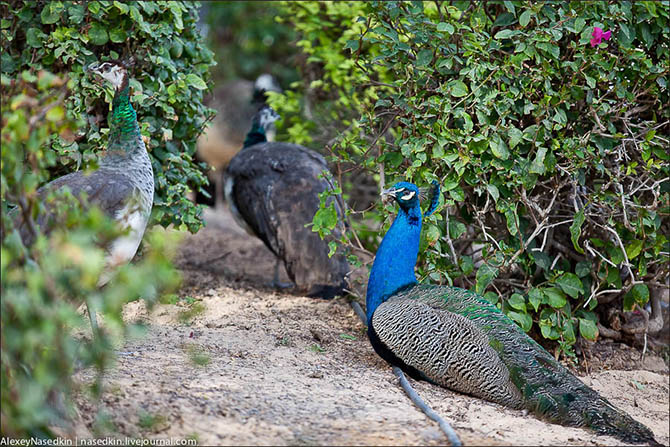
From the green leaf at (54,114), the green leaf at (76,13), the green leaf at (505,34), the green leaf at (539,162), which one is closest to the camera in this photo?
the green leaf at (54,114)

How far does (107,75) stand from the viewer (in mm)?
4477

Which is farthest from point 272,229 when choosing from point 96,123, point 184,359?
point 184,359

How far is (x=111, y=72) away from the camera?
445 cm

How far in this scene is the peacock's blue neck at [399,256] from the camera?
14.1ft

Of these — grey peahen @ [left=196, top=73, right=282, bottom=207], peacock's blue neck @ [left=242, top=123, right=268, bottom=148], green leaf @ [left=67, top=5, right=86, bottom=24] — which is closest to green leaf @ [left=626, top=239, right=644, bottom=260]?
green leaf @ [left=67, top=5, right=86, bottom=24]

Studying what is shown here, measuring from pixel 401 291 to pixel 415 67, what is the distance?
4.42 feet

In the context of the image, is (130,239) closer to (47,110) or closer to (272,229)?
(47,110)

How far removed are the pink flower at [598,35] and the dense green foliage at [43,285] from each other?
2890 mm

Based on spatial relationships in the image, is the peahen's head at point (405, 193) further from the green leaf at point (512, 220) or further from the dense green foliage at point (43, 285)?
the dense green foliage at point (43, 285)

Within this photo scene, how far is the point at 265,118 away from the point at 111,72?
348 centimetres

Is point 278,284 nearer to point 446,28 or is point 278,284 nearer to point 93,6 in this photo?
point 93,6

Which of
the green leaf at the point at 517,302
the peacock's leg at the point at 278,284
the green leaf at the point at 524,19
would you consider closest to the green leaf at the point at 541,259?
the green leaf at the point at 517,302

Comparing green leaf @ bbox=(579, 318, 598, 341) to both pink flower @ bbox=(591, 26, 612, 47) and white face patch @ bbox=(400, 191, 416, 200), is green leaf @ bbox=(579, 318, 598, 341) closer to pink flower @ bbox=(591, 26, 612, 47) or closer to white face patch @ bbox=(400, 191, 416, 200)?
white face patch @ bbox=(400, 191, 416, 200)

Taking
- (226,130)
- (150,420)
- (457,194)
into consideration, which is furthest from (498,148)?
(226,130)
